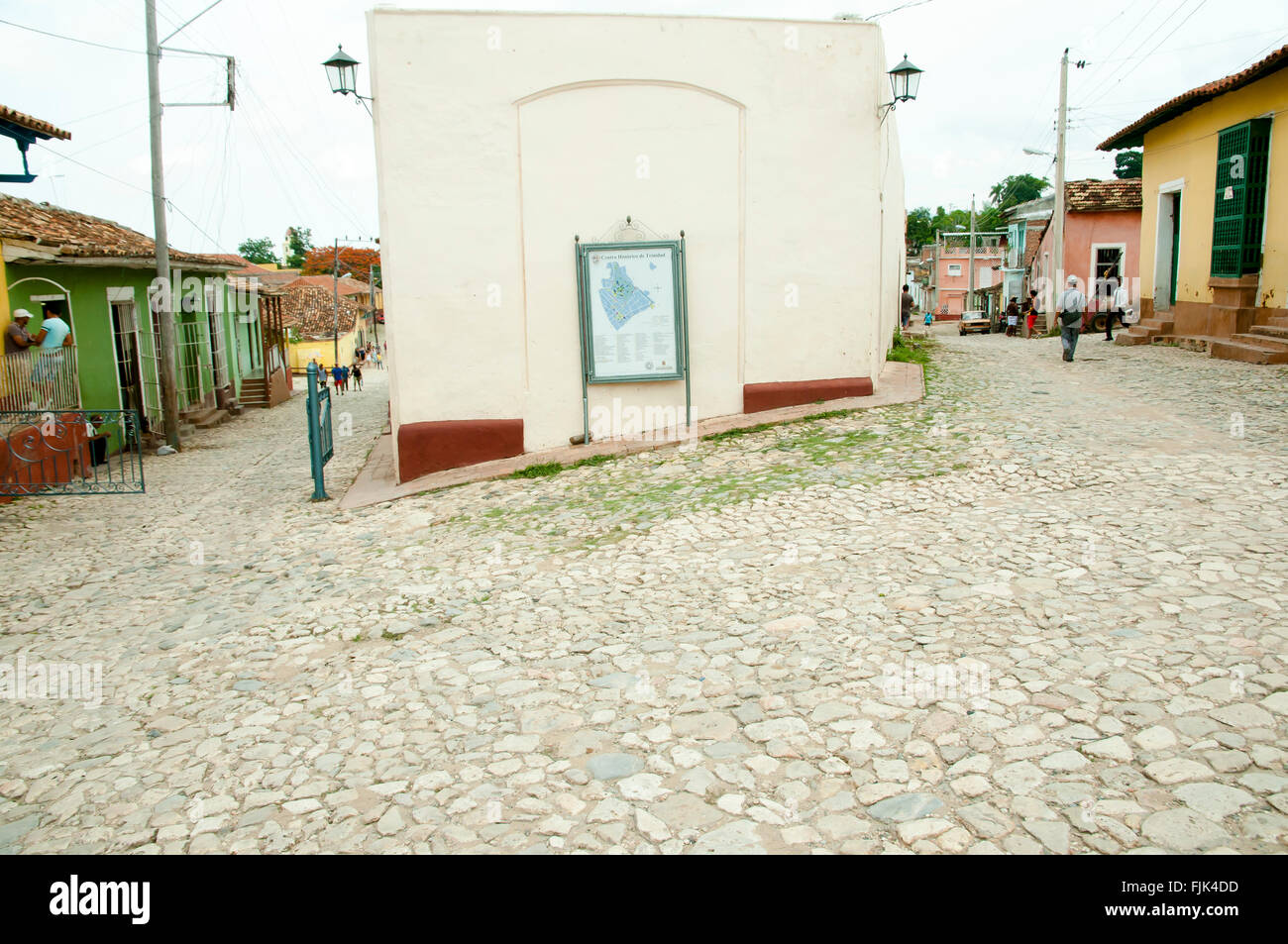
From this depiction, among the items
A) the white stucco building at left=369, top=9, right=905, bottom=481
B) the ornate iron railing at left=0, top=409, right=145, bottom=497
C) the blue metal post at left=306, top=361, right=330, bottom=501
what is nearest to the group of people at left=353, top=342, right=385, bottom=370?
the ornate iron railing at left=0, top=409, right=145, bottom=497

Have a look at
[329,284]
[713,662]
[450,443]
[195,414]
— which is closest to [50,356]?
[450,443]

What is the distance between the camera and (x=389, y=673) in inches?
197

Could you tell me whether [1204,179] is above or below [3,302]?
above

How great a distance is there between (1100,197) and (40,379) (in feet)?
88.0

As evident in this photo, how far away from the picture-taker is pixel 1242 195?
46.5 feet

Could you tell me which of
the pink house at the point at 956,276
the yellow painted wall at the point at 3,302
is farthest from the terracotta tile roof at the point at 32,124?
the pink house at the point at 956,276

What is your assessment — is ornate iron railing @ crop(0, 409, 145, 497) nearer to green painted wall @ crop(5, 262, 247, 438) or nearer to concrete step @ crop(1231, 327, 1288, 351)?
green painted wall @ crop(5, 262, 247, 438)

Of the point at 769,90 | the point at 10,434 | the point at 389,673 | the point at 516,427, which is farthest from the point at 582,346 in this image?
the point at 10,434

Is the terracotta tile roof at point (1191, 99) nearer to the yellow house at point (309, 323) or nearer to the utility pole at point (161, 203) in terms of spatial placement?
the utility pole at point (161, 203)

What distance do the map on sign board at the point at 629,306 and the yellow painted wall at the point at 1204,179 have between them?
9.34 m

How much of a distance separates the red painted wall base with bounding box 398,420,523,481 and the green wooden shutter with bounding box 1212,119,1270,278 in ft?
37.5

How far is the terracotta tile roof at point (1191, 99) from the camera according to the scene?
1309 cm

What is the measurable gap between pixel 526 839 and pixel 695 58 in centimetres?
894

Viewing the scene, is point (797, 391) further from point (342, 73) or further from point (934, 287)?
point (934, 287)
